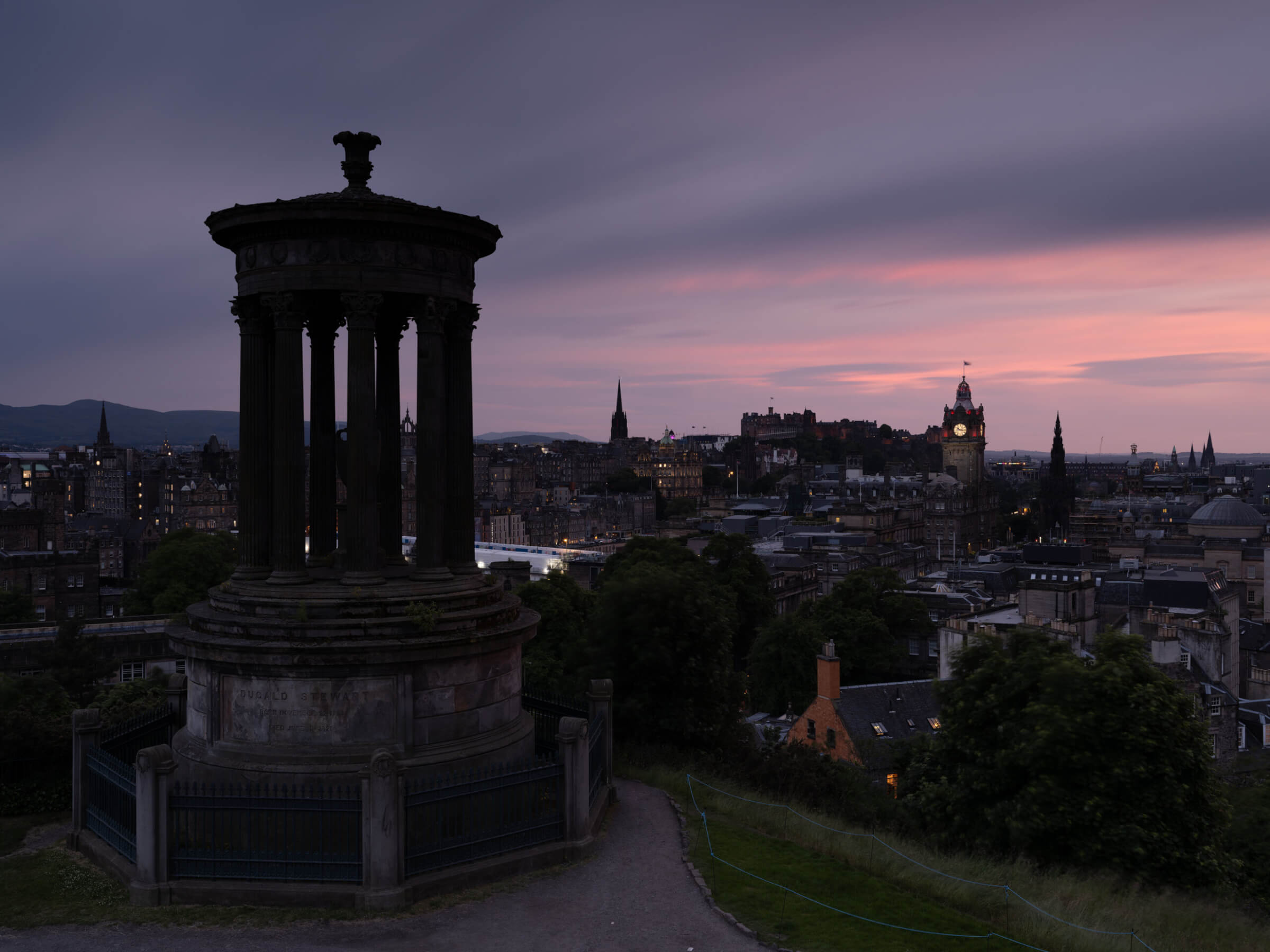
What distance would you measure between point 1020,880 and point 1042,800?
5.31 m

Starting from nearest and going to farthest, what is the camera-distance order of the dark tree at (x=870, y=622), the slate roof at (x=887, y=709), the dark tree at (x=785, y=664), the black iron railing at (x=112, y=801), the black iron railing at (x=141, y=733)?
the black iron railing at (x=112, y=801), the black iron railing at (x=141, y=733), the slate roof at (x=887, y=709), the dark tree at (x=785, y=664), the dark tree at (x=870, y=622)

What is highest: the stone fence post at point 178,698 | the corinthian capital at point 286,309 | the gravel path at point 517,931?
the corinthian capital at point 286,309

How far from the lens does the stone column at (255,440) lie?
23.3 m

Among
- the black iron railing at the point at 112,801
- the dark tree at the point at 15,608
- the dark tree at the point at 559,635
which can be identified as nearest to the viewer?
the black iron railing at the point at 112,801

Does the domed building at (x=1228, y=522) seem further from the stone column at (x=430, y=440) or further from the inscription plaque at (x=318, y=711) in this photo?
the inscription plaque at (x=318, y=711)

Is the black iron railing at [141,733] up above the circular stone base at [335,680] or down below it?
below

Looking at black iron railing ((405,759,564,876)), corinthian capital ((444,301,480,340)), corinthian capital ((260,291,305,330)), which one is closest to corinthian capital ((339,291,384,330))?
corinthian capital ((260,291,305,330))

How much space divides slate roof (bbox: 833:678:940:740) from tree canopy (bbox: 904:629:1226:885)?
1032 inches

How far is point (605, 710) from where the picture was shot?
966 inches

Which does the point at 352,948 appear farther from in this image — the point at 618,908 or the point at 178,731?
the point at 178,731

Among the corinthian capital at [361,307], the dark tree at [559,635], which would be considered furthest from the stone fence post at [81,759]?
the dark tree at [559,635]

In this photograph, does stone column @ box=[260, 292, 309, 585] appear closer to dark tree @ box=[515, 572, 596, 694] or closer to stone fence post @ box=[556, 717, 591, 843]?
stone fence post @ box=[556, 717, 591, 843]

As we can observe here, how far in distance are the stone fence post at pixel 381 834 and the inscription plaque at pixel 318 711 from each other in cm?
284

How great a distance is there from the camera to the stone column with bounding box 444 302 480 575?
2452cm
